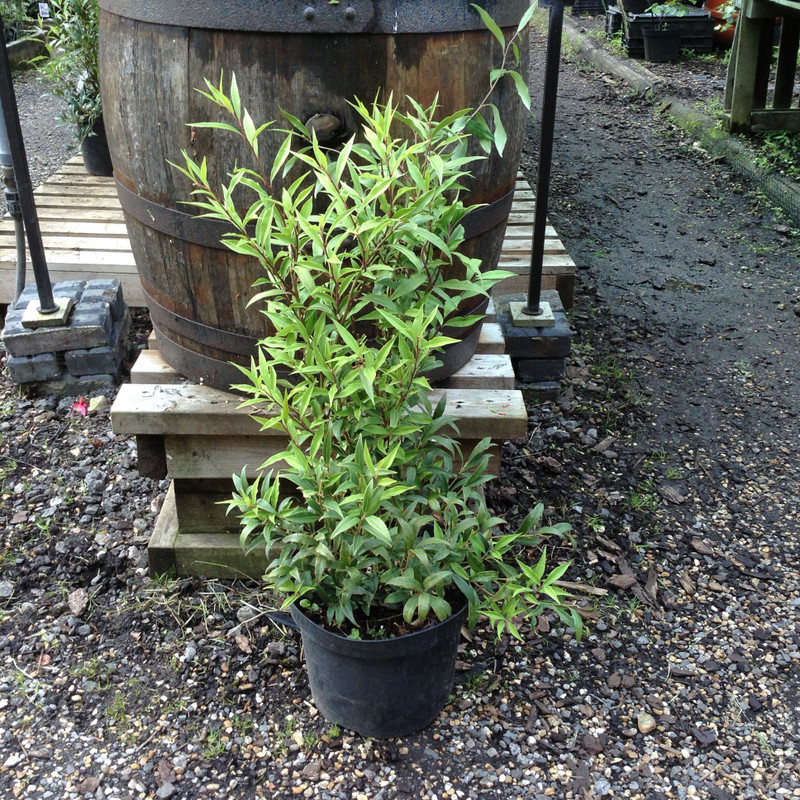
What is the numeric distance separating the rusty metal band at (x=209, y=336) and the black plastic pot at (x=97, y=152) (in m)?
2.52

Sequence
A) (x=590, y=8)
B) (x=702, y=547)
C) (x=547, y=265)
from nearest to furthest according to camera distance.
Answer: (x=702, y=547) < (x=547, y=265) < (x=590, y=8)

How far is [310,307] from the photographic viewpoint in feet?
5.32

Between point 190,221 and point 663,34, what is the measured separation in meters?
7.71

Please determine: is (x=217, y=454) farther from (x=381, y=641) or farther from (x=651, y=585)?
(x=651, y=585)

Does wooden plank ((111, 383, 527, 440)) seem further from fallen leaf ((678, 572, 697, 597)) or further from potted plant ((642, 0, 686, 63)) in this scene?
potted plant ((642, 0, 686, 63))

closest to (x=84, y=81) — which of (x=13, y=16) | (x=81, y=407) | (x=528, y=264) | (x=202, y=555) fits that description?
(x=81, y=407)

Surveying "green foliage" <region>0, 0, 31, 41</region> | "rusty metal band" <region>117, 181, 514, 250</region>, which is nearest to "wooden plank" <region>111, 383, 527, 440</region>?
"rusty metal band" <region>117, 181, 514, 250</region>

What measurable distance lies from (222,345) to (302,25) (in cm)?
84

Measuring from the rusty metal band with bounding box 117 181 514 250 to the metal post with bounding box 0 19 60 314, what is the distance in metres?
0.73

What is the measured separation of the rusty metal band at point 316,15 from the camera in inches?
71.4

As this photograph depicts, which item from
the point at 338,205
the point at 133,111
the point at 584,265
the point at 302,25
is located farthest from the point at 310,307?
the point at 584,265

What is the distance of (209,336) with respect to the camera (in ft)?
7.45

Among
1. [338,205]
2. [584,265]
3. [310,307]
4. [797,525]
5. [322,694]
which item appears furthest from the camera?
[584,265]

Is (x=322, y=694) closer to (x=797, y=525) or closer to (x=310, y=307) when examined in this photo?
(x=310, y=307)
